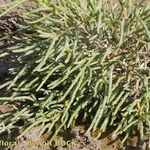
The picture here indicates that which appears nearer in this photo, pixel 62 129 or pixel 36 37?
pixel 62 129

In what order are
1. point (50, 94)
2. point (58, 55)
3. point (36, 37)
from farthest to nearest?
point (36, 37) → point (50, 94) → point (58, 55)

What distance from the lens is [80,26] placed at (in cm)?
312

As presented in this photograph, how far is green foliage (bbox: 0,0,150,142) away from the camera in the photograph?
A: 298 centimetres

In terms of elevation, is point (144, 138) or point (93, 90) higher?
point (93, 90)

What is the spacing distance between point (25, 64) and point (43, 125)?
42cm

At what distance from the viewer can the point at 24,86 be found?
3248 mm

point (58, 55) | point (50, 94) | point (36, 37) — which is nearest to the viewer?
point (58, 55)

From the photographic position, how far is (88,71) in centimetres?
302

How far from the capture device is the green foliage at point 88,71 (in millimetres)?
2977

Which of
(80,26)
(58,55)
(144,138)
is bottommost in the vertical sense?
(144,138)

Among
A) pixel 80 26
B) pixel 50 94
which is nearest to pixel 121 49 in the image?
pixel 80 26

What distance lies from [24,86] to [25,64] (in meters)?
0.14

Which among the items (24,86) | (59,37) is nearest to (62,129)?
(24,86)

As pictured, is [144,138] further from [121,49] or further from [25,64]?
[25,64]
